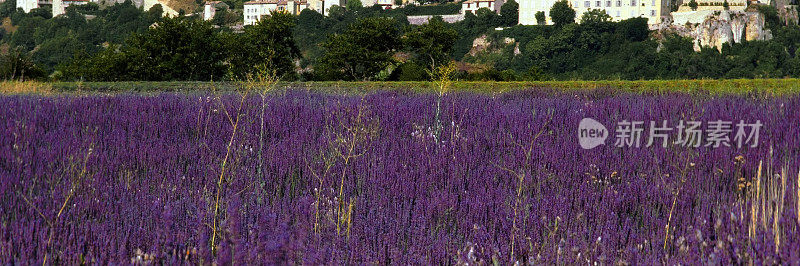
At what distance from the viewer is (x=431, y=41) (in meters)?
26.2

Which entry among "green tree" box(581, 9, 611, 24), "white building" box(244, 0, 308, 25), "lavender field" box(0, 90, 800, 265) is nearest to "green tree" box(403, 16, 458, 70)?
"lavender field" box(0, 90, 800, 265)

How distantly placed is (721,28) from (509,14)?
27.7 meters

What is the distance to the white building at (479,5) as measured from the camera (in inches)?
3986

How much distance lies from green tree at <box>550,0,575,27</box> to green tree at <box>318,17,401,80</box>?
64.0 meters

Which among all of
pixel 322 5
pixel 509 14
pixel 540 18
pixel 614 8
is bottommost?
pixel 540 18

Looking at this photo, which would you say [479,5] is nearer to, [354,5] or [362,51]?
[354,5]

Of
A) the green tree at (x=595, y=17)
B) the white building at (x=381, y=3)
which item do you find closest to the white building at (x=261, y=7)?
the white building at (x=381, y=3)

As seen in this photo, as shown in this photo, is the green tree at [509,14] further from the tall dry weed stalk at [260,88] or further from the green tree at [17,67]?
the tall dry weed stalk at [260,88]

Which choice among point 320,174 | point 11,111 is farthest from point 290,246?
point 11,111

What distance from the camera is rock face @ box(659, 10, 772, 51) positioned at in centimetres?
7862

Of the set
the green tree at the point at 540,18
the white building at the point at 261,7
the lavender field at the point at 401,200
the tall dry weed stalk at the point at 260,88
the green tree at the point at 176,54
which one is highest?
the white building at the point at 261,7

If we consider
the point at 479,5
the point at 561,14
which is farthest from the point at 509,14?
the point at 561,14

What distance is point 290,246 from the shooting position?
6.63 ft

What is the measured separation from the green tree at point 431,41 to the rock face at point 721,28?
200ft
